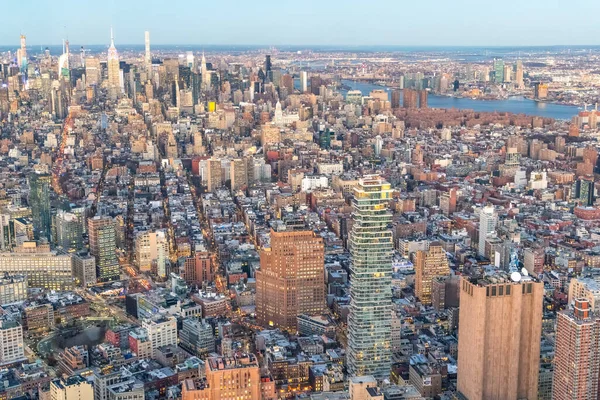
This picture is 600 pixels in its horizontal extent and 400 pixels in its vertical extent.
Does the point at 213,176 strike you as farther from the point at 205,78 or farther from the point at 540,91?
the point at 540,91

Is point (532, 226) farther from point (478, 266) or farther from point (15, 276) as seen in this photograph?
point (15, 276)

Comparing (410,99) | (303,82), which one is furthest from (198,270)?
(303,82)

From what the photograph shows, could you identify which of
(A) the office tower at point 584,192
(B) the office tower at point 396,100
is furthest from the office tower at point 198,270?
(B) the office tower at point 396,100

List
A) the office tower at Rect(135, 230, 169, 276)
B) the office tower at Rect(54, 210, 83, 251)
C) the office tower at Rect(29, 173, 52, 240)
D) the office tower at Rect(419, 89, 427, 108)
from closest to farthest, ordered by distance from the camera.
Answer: the office tower at Rect(135, 230, 169, 276), the office tower at Rect(54, 210, 83, 251), the office tower at Rect(29, 173, 52, 240), the office tower at Rect(419, 89, 427, 108)

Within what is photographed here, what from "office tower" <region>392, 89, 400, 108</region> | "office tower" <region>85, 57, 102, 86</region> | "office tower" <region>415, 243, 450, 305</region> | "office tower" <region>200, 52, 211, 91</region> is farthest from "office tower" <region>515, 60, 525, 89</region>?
"office tower" <region>415, 243, 450, 305</region>

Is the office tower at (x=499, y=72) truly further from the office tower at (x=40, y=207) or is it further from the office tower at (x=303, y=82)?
the office tower at (x=40, y=207)

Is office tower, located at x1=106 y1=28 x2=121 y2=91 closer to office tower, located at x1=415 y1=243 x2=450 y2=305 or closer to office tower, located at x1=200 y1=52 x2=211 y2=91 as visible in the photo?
office tower, located at x1=200 y1=52 x2=211 y2=91
